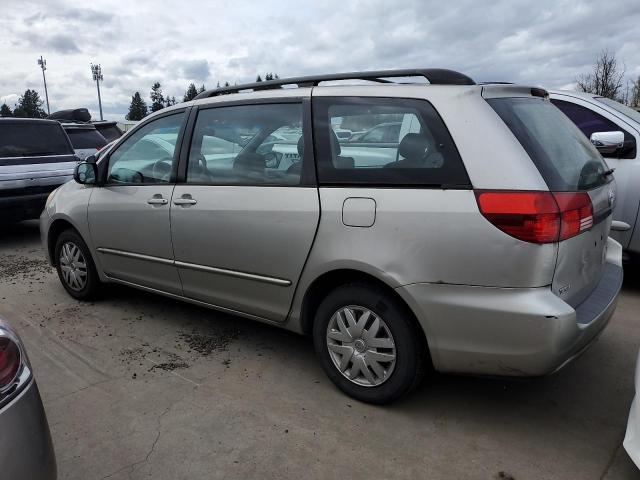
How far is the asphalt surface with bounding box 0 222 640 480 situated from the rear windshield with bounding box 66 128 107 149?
7.73 metres

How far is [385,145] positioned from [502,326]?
3.65ft

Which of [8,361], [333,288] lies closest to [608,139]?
[333,288]

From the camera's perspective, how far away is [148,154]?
4035 mm

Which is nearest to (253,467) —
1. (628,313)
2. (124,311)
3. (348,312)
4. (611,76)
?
(348,312)

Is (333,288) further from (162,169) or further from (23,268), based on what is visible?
(23,268)

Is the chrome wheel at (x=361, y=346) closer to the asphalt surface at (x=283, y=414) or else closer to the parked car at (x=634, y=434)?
the asphalt surface at (x=283, y=414)

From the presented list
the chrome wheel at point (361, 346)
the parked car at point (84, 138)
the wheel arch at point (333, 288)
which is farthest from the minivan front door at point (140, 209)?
the parked car at point (84, 138)

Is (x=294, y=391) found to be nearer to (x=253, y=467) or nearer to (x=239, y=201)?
(x=253, y=467)

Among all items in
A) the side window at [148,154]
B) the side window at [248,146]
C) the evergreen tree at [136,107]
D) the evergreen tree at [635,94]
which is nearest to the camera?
the side window at [248,146]

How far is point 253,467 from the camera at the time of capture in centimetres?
247

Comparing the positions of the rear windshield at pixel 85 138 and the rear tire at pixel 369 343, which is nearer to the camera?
the rear tire at pixel 369 343

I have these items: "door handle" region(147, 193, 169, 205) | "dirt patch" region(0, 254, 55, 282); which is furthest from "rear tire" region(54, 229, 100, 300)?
"door handle" region(147, 193, 169, 205)

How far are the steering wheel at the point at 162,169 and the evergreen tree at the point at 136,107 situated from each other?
206 feet

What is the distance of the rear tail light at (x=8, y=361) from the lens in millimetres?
1691
